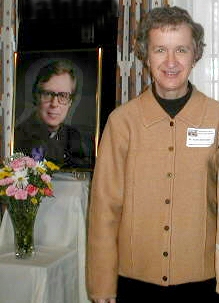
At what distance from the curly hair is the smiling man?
138 centimetres

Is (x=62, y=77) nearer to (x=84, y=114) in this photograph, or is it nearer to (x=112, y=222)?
(x=84, y=114)

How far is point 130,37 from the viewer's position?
2826mm

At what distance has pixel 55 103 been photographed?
283cm

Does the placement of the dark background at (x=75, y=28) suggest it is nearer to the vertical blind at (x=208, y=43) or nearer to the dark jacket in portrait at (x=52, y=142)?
the dark jacket in portrait at (x=52, y=142)

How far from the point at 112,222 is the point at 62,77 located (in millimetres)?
1591

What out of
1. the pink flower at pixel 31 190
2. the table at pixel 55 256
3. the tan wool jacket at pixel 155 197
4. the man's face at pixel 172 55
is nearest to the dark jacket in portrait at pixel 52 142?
the table at pixel 55 256

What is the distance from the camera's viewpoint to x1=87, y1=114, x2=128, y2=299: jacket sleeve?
1.43 metres

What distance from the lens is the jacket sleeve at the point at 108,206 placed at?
1.43m

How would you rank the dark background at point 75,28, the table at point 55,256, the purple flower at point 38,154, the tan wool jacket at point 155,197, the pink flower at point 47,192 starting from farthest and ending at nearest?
the dark background at point 75,28 < the purple flower at point 38,154 < the pink flower at point 47,192 < the table at point 55,256 < the tan wool jacket at point 155,197

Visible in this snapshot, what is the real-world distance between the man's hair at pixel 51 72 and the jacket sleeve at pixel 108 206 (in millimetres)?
1452

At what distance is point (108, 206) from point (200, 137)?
377 mm

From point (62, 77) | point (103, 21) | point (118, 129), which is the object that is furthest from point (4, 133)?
point (118, 129)

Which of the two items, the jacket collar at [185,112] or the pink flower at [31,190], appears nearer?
the jacket collar at [185,112]

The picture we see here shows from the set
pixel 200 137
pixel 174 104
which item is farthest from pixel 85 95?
pixel 200 137
